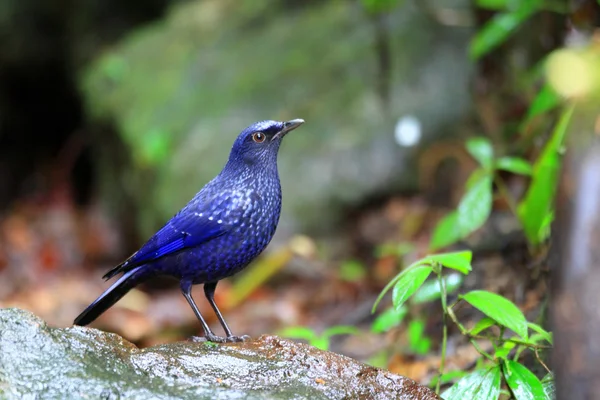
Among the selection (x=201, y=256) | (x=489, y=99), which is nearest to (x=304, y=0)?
(x=489, y=99)

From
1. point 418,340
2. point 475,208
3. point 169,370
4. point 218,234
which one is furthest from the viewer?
A: point 418,340

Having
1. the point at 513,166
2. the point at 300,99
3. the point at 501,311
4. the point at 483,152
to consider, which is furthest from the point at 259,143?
the point at 300,99

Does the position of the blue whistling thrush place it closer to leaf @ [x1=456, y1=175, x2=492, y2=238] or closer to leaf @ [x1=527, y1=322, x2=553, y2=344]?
leaf @ [x1=456, y1=175, x2=492, y2=238]

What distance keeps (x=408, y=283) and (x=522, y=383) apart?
1.80 feet

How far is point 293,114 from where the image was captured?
24.6 ft

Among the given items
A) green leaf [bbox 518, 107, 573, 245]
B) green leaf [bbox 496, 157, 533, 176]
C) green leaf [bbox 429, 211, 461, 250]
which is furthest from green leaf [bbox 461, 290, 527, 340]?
green leaf [bbox 496, 157, 533, 176]

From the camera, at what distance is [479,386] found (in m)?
2.86

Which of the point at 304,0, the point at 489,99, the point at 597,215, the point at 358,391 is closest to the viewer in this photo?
the point at 597,215

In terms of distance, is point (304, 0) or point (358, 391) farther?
point (304, 0)

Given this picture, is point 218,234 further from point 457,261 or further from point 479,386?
point 479,386

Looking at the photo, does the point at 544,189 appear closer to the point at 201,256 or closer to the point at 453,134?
the point at 201,256

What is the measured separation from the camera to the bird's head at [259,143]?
3625mm

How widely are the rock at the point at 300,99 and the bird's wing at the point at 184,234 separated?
133 inches

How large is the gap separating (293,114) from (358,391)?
16.2 feet
